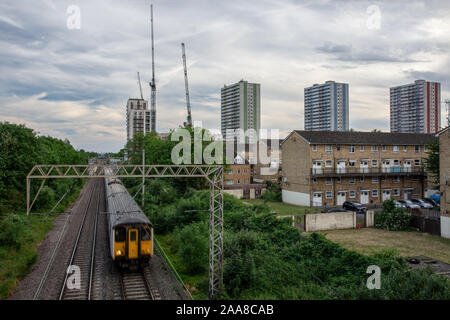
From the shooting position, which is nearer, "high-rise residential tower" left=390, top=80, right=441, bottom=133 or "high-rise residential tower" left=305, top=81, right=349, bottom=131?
"high-rise residential tower" left=390, top=80, right=441, bottom=133

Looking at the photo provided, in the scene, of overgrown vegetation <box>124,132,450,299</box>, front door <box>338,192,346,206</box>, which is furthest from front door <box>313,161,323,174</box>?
overgrown vegetation <box>124,132,450,299</box>

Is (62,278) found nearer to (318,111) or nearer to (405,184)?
(405,184)

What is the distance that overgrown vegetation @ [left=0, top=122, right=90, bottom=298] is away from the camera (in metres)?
16.4

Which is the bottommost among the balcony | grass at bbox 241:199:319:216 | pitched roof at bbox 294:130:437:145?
grass at bbox 241:199:319:216

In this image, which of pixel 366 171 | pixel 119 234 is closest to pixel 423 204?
pixel 366 171

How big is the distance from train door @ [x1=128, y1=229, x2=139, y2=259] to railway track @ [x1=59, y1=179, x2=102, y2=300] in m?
2.13

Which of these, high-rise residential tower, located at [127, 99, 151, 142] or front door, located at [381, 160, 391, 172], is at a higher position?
high-rise residential tower, located at [127, 99, 151, 142]

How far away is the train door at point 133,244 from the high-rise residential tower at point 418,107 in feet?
440

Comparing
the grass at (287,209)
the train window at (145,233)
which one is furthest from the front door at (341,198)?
the train window at (145,233)

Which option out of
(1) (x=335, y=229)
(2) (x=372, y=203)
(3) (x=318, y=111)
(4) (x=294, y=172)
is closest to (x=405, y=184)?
(2) (x=372, y=203)

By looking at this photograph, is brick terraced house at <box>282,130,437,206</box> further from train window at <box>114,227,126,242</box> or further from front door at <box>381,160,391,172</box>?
train window at <box>114,227,126,242</box>

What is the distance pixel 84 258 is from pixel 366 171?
33158mm

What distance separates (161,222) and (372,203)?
27.3m

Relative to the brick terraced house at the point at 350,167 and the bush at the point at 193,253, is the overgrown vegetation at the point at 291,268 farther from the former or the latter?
the brick terraced house at the point at 350,167
